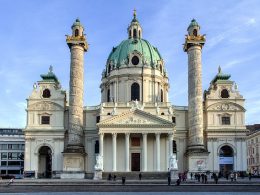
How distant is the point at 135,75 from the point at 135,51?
14.4 feet

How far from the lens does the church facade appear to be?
7081cm

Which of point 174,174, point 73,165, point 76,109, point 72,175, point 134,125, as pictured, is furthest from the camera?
point 76,109

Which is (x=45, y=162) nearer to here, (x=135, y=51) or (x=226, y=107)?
(x=135, y=51)

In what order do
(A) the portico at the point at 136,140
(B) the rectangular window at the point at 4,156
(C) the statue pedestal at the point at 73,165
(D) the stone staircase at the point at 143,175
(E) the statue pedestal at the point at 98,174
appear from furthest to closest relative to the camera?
(B) the rectangular window at the point at 4,156, (A) the portico at the point at 136,140, (C) the statue pedestal at the point at 73,165, (D) the stone staircase at the point at 143,175, (E) the statue pedestal at the point at 98,174

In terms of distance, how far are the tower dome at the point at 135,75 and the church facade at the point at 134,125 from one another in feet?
0.57

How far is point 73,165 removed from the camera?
229ft

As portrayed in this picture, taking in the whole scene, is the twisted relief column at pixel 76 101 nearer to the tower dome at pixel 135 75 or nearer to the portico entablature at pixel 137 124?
the portico entablature at pixel 137 124

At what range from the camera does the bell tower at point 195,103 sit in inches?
2749

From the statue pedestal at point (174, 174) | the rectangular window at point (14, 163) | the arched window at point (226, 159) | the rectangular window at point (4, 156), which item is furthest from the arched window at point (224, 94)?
the rectangular window at point (4, 156)

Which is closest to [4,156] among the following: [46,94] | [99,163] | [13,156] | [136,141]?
[13,156]

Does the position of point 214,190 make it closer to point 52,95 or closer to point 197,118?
point 197,118

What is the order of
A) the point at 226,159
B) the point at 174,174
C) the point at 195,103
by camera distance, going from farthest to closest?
the point at 226,159 < the point at 195,103 < the point at 174,174

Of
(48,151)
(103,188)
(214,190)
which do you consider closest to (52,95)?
(48,151)

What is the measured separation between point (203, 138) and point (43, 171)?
26002mm
